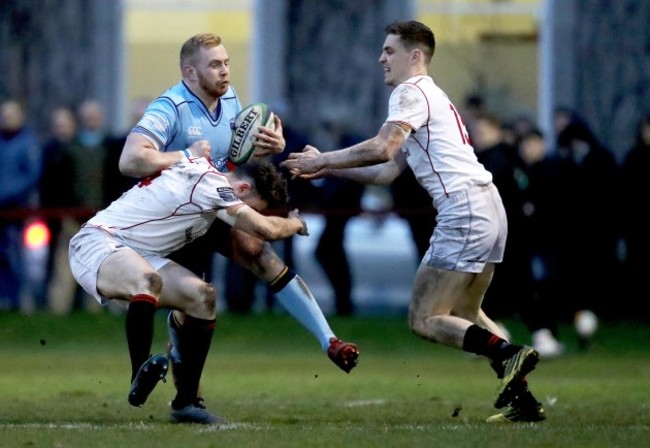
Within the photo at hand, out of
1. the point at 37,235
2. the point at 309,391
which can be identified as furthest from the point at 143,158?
the point at 37,235

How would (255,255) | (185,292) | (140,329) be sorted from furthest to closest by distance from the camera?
1. (255,255)
2. (185,292)
3. (140,329)

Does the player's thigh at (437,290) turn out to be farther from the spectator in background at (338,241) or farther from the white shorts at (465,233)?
the spectator in background at (338,241)

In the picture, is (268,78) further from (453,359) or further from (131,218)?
(131,218)

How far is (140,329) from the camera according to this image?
1030cm

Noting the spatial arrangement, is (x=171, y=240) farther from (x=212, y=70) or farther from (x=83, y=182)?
(x=83, y=182)

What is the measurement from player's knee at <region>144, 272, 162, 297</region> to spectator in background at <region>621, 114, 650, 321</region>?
962 centimetres

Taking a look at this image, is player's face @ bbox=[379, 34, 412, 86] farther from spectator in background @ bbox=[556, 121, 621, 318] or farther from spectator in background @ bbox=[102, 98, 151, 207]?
spectator in background @ bbox=[102, 98, 151, 207]

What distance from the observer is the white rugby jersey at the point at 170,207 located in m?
10.5

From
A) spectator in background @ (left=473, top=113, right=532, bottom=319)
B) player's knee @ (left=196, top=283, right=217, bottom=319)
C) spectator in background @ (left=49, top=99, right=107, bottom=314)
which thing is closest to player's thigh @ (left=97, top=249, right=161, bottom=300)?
player's knee @ (left=196, top=283, right=217, bottom=319)

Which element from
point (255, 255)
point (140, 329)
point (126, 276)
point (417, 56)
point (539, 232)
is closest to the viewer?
point (140, 329)

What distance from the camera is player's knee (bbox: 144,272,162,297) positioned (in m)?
10.4

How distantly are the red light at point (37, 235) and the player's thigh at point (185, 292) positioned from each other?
8977 millimetres

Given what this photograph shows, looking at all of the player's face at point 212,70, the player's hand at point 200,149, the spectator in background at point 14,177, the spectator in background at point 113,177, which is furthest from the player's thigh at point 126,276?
the spectator in background at point 14,177

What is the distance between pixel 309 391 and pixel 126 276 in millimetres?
3081
